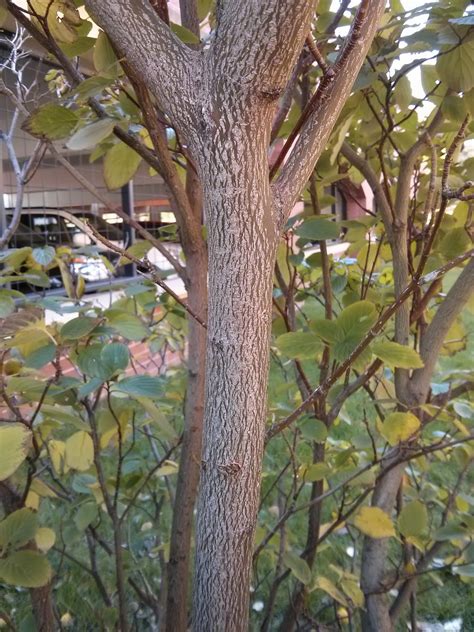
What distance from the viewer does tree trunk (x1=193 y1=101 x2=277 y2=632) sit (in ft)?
1.90

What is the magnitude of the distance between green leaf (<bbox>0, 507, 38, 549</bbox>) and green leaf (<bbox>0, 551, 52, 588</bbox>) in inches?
0.7

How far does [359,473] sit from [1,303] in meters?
0.72

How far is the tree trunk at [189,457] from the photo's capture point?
1.05 metres

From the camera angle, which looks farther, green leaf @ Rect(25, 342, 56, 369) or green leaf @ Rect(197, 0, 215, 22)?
green leaf @ Rect(197, 0, 215, 22)

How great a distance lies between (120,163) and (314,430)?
0.61 m

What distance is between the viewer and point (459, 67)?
97cm

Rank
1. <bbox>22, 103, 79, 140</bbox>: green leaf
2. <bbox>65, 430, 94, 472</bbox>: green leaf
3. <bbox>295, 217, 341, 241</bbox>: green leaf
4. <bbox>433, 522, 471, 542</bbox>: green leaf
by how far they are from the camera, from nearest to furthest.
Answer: <bbox>22, 103, 79, 140</bbox>: green leaf, <bbox>295, 217, 341, 241</bbox>: green leaf, <bbox>65, 430, 94, 472</bbox>: green leaf, <bbox>433, 522, 471, 542</bbox>: green leaf

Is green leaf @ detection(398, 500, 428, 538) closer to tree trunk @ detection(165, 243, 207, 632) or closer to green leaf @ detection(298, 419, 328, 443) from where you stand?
green leaf @ detection(298, 419, 328, 443)

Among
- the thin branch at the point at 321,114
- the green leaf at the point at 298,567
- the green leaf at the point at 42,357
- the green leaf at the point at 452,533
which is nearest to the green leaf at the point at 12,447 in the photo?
the green leaf at the point at 42,357

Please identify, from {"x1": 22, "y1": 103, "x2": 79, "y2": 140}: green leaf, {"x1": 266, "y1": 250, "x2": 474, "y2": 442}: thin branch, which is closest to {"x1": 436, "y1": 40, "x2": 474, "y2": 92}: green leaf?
{"x1": 266, "y1": 250, "x2": 474, "y2": 442}: thin branch

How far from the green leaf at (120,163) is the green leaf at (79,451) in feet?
1.60

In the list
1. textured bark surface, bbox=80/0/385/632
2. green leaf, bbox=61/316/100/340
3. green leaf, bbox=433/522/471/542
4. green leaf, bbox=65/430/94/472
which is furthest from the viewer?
green leaf, bbox=433/522/471/542

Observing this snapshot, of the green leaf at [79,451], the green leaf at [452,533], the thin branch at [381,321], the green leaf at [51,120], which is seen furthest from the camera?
the green leaf at [452,533]

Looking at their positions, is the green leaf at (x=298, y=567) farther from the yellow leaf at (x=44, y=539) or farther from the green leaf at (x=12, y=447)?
the green leaf at (x=12, y=447)
